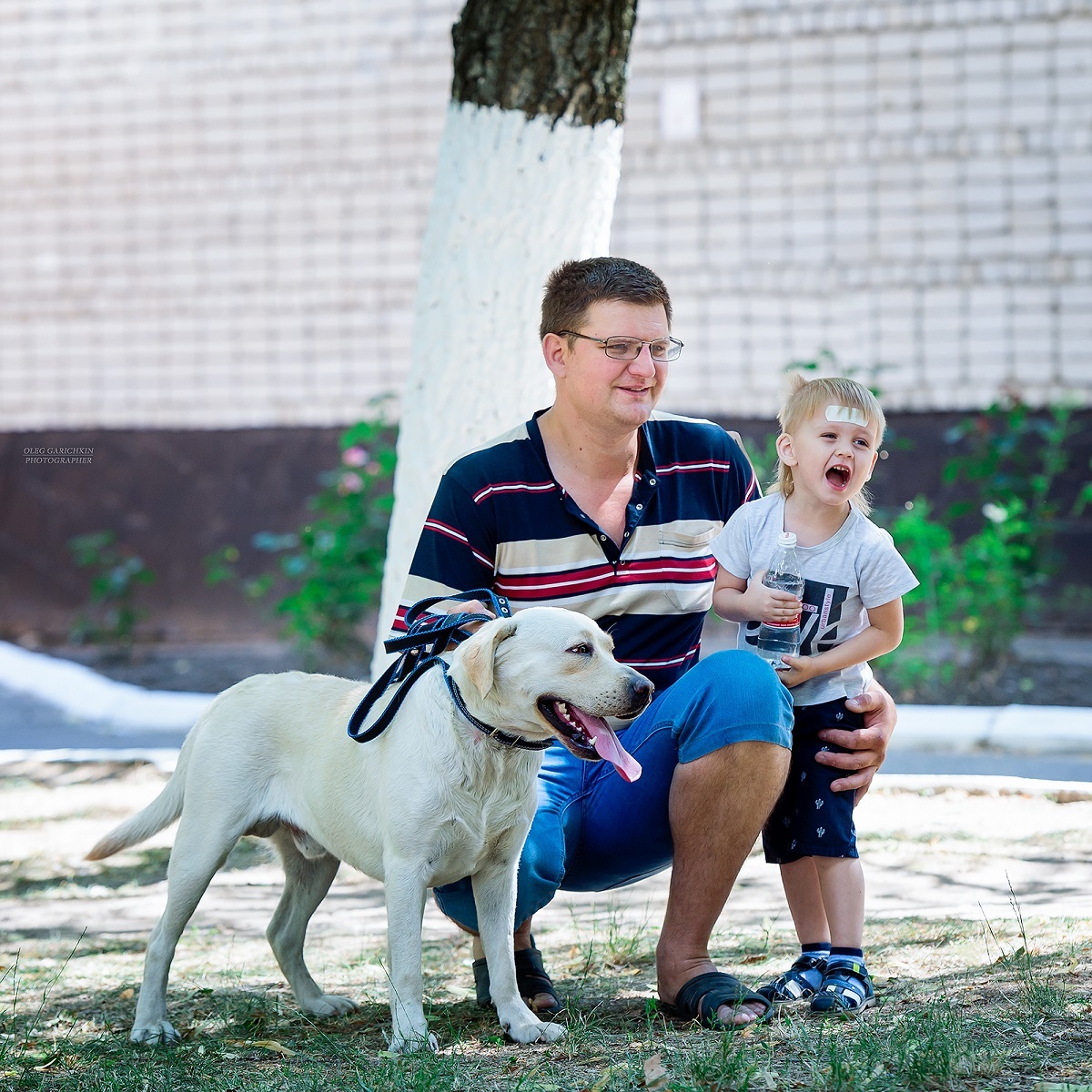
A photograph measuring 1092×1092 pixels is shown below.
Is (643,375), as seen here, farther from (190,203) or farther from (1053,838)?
(190,203)

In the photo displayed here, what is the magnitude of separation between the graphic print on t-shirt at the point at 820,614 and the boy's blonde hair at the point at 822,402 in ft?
0.96

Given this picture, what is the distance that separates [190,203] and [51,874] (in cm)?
611

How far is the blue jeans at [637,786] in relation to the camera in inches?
121

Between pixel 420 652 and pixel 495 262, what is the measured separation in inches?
91.5

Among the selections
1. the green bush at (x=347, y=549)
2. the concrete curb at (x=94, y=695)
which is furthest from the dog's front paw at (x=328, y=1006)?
the green bush at (x=347, y=549)

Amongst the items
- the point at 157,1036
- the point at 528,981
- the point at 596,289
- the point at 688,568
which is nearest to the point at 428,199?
the point at 596,289

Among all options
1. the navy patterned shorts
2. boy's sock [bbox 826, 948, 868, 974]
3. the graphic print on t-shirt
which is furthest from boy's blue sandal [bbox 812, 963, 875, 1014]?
the graphic print on t-shirt

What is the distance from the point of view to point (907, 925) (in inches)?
154

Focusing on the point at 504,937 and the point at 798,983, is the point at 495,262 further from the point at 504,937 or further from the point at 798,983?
the point at 798,983

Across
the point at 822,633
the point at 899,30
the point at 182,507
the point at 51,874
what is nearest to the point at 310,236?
the point at 182,507

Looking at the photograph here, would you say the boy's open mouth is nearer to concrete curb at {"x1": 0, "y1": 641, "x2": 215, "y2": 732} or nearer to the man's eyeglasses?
the man's eyeglasses

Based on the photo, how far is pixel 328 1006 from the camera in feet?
11.2

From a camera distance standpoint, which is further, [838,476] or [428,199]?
[428,199]

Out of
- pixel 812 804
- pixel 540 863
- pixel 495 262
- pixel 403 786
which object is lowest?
pixel 540 863
